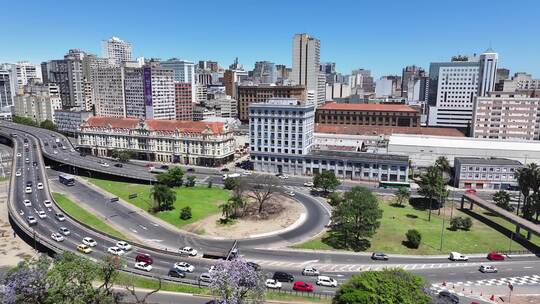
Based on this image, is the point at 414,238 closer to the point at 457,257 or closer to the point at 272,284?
the point at 457,257

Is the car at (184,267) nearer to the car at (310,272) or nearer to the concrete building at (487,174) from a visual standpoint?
the car at (310,272)

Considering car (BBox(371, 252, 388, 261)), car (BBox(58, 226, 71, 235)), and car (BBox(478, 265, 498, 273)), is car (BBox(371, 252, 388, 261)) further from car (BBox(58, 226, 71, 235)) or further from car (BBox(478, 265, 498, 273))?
car (BBox(58, 226, 71, 235))

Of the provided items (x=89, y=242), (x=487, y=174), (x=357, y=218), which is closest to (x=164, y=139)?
(x=89, y=242)

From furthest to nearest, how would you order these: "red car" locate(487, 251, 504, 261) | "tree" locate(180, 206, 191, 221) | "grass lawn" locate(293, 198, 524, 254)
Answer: "tree" locate(180, 206, 191, 221) → "grass lawn" locate(293, 198, 524, 254) → "red car" locate(487, 251, 504, 261)

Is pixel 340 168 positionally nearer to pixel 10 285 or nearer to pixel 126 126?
pixel 126 126

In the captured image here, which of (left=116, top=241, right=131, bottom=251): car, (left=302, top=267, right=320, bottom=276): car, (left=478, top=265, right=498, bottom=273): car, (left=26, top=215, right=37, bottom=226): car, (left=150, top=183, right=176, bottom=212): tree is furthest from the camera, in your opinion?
(left=150, top=183, right=176, bottom=212): tree

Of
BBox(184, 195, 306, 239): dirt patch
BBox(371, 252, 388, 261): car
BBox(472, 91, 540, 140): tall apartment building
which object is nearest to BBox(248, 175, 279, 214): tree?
BBox(184, 195, 306, 239): dirt patch
